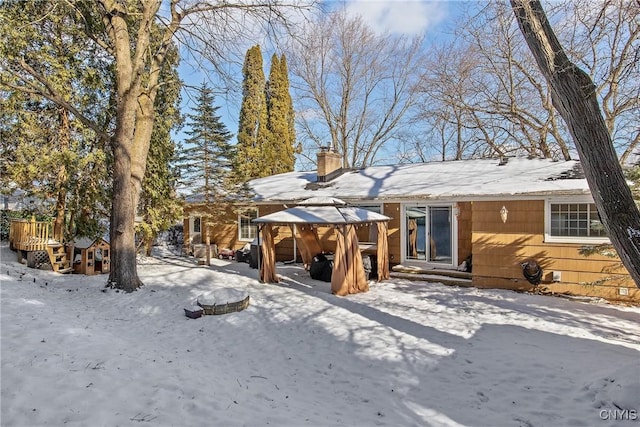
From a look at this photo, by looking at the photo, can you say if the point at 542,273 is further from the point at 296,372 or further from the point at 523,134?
the point at 523,134

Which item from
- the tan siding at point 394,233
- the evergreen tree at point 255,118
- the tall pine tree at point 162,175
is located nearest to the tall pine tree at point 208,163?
the tall pine tree at point 162,175

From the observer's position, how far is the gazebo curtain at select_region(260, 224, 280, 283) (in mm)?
10305

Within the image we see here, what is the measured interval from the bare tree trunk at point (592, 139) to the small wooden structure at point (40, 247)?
40.3 ft

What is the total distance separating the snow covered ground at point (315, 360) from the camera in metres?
3.46

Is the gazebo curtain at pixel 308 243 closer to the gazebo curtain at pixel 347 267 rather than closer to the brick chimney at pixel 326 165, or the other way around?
the gazebo curtain at pixel 347 267

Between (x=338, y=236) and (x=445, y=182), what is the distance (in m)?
4.23

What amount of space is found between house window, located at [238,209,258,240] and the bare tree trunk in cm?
1226

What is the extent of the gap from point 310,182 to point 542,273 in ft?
28.8

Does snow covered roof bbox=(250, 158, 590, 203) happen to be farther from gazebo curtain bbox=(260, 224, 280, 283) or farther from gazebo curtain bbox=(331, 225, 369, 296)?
gazebo curtain bbox=(260, 224, 280, 283)

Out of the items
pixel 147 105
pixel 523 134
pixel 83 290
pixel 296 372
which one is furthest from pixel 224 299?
pixel 523 134

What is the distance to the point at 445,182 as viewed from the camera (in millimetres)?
11391

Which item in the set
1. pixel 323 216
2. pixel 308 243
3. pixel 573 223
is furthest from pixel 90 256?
pixel 573 223

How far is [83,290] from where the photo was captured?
8812 millimetres

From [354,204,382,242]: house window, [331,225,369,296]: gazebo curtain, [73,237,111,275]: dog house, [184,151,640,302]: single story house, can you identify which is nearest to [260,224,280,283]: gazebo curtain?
[331,225,369,296]: gazebo curtain
